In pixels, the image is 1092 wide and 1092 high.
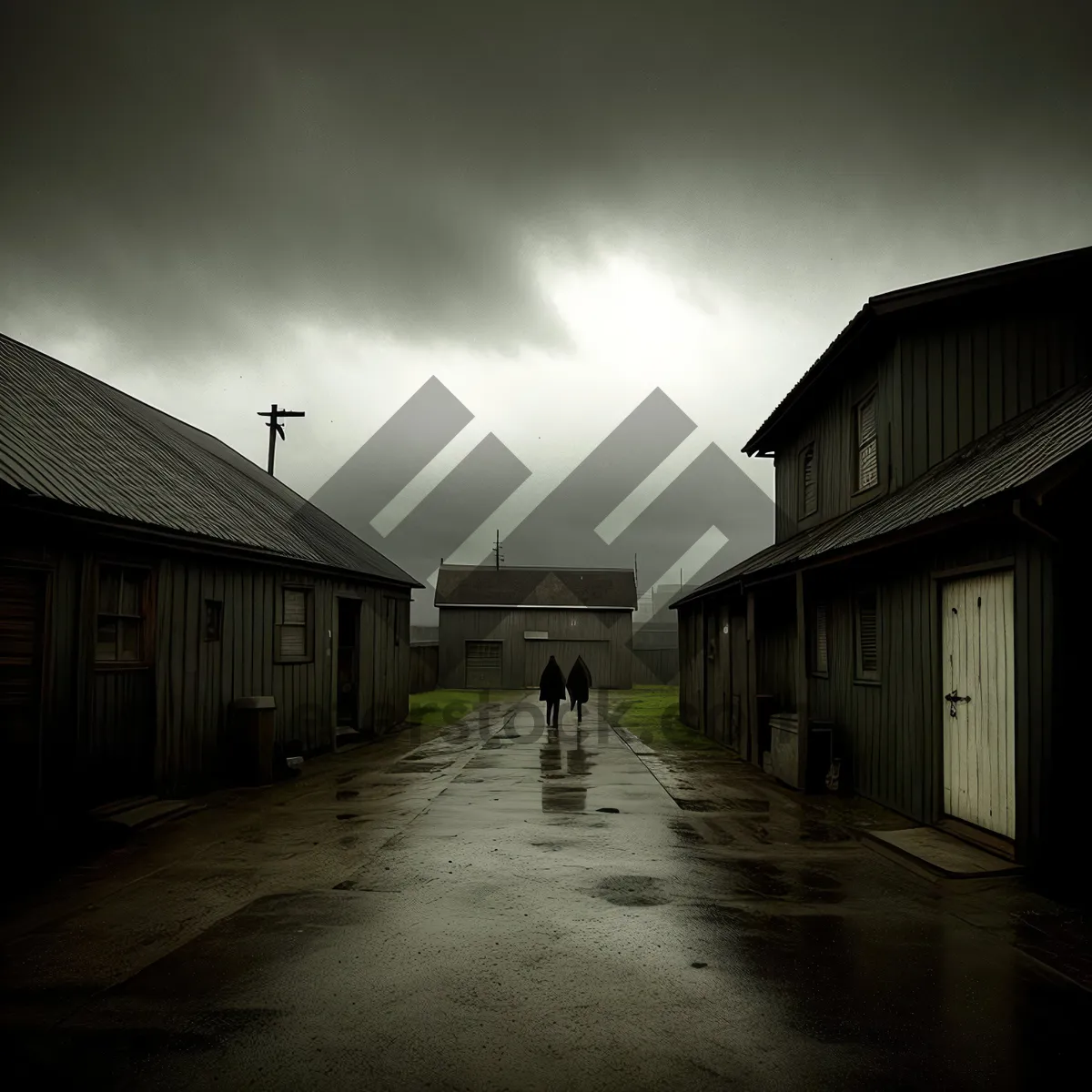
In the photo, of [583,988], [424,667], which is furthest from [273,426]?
[583,988]

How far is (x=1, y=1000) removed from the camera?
5.15 meters

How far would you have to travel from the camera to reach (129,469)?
13.2 meters

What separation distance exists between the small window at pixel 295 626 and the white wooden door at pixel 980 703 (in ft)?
36.4

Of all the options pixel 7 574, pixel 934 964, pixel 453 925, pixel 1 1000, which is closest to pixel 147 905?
pixel 1 1000

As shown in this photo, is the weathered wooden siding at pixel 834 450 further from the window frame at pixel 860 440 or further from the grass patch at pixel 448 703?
the grass patch at pixel 448 703

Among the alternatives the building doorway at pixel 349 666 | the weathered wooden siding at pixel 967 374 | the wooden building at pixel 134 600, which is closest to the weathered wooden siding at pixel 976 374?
the weathered wooden siding at pixel 967 374

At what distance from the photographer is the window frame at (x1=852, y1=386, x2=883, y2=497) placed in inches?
531

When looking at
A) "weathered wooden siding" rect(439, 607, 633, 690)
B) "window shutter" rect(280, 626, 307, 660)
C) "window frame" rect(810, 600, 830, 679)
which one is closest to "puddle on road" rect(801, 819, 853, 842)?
"window frame" rect(810, 600, 830, 679)

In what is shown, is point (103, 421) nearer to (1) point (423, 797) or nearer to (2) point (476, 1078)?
(1) point (423, 797)

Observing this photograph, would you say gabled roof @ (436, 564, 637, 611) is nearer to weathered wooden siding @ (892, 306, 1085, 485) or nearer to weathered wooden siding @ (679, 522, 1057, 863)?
weathered wooden siding @ (679, 522, 1057, 863)

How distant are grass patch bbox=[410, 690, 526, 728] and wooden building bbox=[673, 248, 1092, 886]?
396 inches

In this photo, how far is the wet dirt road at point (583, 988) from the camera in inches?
169

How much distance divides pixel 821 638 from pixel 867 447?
3.23m

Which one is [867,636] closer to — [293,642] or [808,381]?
[808,381]
